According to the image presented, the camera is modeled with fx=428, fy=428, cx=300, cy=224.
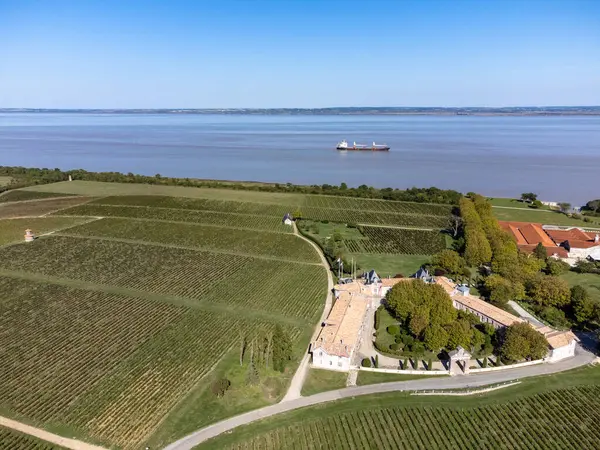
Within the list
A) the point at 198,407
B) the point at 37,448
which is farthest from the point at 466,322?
the point at 37,448

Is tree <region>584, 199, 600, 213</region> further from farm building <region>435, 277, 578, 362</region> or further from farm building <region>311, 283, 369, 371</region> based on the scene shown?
farm building <region>311, 283, 369, 371</region>

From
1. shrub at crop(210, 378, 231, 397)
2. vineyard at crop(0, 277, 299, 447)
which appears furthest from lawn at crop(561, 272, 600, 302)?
shrub at crop(210, 378, 231, 397)

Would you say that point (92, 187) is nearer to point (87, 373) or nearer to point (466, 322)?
point (87, 373)

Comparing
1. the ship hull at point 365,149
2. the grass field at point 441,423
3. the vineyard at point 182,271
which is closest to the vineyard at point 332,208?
the vineyard at point 182,271

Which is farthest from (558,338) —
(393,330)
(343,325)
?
(343,325)

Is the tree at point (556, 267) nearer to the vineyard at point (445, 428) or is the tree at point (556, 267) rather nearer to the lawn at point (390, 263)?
the lawn at point (390, 263)
